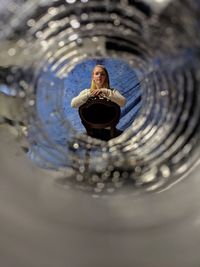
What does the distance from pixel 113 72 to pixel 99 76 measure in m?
0.03

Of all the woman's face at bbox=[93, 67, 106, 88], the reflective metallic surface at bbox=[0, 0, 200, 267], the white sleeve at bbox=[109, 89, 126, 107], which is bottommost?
the reflective metallic surface at bbox=[0, 0, 200, 267]

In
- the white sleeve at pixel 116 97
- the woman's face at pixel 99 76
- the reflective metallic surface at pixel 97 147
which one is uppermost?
the woman's face at pixel 99 76

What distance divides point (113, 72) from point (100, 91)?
0.12 ft

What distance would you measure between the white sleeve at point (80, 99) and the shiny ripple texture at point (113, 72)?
0.01 meters

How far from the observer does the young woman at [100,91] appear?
22.6 inches

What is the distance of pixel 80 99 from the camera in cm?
58

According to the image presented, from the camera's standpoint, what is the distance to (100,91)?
0.60 metres

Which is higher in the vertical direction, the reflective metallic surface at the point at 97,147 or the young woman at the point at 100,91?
the young woman at the point at 100,91

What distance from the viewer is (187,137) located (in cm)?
54

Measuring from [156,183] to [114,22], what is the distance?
0.55 feet

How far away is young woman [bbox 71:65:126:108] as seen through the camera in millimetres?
575

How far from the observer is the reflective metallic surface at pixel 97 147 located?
1.65 feet

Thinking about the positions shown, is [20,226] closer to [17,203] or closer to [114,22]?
[17,203]

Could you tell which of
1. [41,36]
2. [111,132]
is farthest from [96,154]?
[41,36]
